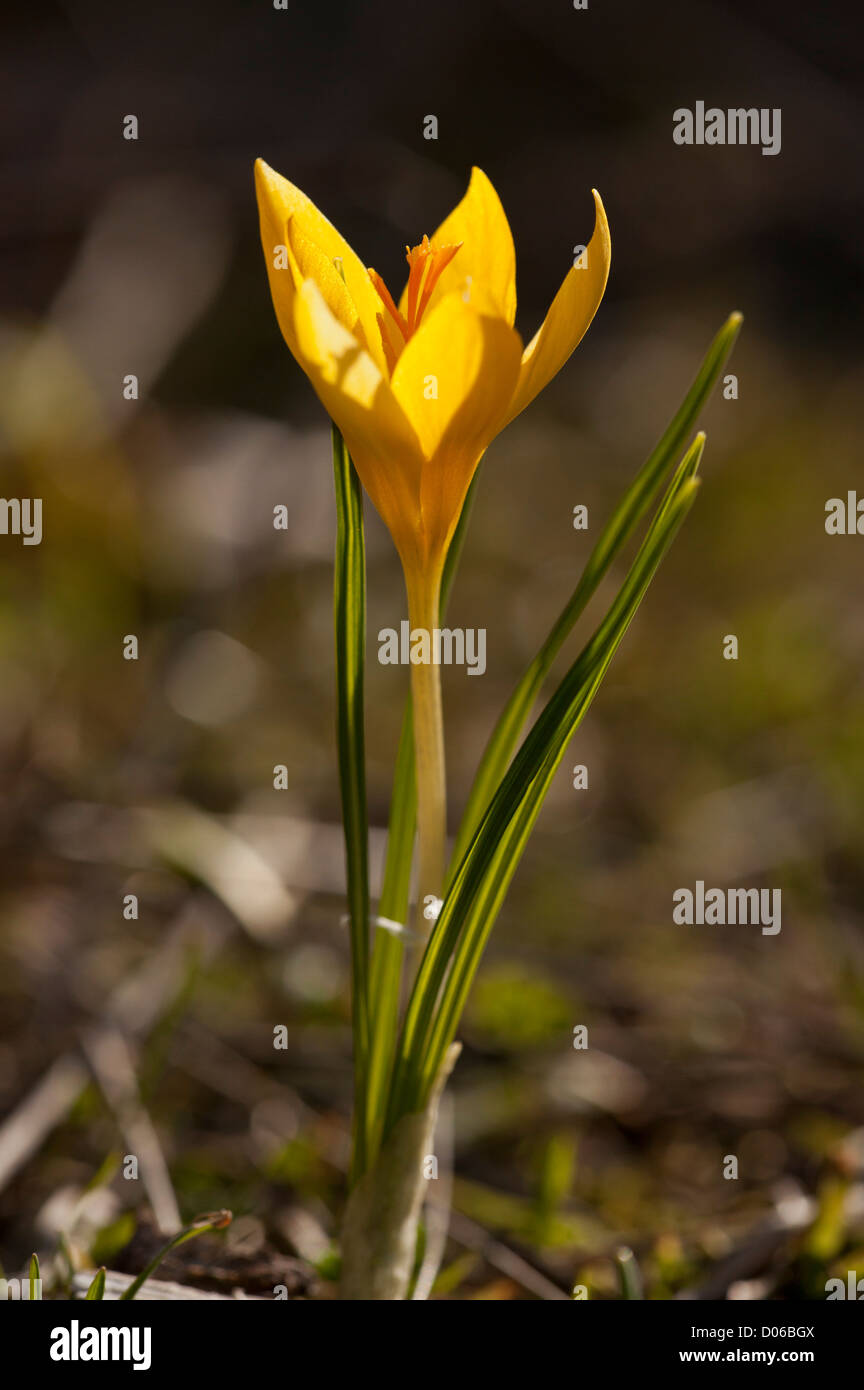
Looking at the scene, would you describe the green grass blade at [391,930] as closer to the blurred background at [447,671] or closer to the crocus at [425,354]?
the crocus at [425,354]

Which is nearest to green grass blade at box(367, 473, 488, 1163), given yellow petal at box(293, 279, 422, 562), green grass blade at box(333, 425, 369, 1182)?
green grass blade at box(333, 425, 369, 1182)

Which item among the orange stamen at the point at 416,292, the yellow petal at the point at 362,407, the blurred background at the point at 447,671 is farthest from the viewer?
the blurred background at the point at 447,671

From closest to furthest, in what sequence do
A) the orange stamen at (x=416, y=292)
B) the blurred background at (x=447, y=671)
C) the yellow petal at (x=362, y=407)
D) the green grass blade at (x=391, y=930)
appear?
the yellow petal at (x=362, y=407) < the orange stamen at (x=416, y=292) < the green grass blade at (x=391, y=930) < the blurred background at (x=447, y=671)

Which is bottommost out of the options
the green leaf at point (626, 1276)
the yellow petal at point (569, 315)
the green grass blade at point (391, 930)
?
the green leaf at point (626, 1276)

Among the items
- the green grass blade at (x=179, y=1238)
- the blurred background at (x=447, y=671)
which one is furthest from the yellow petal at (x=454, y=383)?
the blurred background at (x=447, y=671)

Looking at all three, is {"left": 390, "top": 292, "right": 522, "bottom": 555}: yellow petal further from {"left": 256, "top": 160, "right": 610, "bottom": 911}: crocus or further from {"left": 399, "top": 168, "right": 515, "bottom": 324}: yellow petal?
{"left": 399, "top": 168, "right": 515, "bottom": 324}: yellow petal

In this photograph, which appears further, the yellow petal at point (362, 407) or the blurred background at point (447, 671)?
the blurred background at point (447, 671)
